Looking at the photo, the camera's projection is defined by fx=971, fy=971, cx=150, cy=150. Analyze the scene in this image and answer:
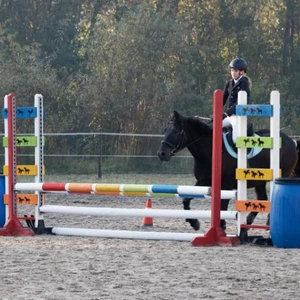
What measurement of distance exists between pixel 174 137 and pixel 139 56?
1927 centimetres

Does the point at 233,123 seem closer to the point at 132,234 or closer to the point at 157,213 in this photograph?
the point at 157,213

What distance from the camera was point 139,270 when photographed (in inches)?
313

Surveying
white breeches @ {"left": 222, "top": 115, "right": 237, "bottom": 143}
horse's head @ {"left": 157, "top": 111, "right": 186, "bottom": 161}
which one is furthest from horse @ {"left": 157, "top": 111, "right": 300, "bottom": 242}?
white breeches @ {"left": 222, "top": 115, "right": 237, "bottom": 143}

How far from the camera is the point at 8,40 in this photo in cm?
3475

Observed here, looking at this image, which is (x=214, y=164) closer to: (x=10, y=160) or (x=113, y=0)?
(x=10, y=160)

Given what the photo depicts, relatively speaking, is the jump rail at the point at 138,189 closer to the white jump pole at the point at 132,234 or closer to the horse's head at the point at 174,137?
the white jump pole at the point at 132,234

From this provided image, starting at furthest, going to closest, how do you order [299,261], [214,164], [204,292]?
[214,164]
[299,261]
[204,292]

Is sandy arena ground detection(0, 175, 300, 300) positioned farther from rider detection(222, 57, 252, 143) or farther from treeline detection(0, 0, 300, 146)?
treeline detection(0, 0, 300, 146)

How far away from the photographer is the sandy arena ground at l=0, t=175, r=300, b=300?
676 cm

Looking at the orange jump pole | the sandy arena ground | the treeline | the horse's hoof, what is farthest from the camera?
the treeline

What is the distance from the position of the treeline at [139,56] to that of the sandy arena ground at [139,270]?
19049 millimetres

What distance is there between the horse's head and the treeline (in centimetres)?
1699

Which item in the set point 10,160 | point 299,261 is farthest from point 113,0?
point 299,261

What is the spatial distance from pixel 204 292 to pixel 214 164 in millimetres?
3404
